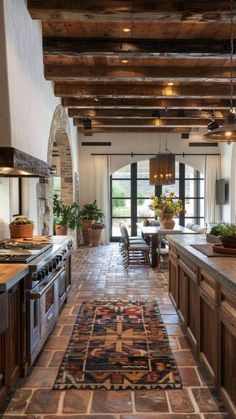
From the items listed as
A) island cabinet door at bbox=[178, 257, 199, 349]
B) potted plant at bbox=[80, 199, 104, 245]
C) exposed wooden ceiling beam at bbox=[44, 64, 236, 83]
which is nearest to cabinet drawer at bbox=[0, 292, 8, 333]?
island cabinet door at bbox=[178, 257, 199, 349]

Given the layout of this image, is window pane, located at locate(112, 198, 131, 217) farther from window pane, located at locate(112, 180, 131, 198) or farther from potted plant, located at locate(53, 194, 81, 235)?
potted plant, located at locate(53, 194, 81, 235)

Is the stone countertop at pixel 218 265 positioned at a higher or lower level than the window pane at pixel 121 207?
lower

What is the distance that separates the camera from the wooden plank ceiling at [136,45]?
3.79 metres

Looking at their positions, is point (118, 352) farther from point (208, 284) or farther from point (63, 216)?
point (63, 216)

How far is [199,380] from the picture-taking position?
9.31 ft

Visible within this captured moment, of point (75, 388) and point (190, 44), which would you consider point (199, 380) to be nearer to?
point (75, 388)

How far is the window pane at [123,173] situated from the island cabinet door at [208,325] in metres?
8.86

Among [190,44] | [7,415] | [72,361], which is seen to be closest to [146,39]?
Result: [190,44]

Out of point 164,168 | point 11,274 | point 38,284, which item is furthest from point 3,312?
point 164,168

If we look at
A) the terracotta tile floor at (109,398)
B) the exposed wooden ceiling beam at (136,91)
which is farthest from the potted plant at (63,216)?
the terracotta tile floor at (109,398)

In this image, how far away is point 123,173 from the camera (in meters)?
11.6

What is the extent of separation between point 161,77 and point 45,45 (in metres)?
1.88

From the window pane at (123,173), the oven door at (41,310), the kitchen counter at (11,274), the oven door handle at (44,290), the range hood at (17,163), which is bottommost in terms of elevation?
the oven door at (41,310)

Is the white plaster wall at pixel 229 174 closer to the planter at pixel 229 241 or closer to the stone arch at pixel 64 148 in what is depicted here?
the stone arch at pixel 64 148
